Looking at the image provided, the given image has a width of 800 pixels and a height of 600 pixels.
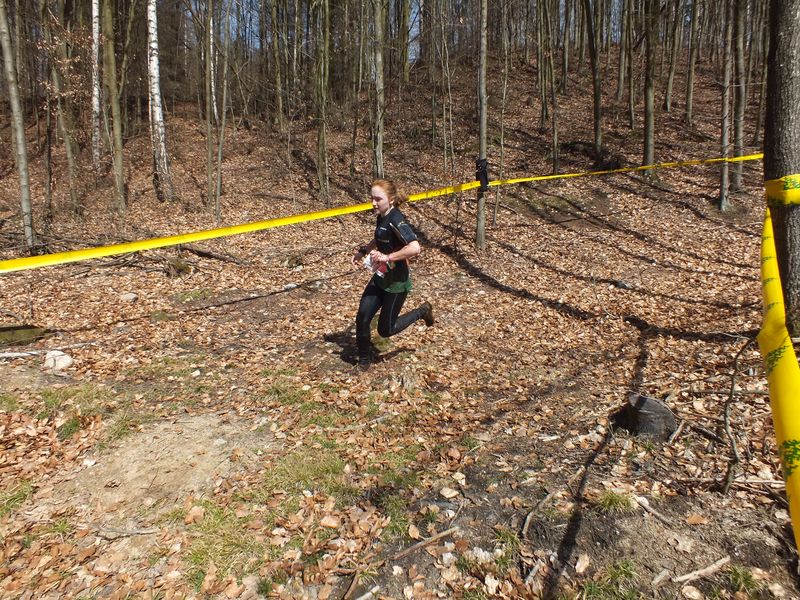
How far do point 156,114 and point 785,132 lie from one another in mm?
15288

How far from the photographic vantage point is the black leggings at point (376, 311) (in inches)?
214

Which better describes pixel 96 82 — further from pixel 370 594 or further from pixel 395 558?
pixel 370 594

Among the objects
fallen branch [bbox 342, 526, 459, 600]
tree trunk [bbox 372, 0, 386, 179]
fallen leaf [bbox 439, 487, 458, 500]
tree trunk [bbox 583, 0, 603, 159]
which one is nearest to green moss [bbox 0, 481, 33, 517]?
fallen branch [bbox 342, 526, 459, 600]

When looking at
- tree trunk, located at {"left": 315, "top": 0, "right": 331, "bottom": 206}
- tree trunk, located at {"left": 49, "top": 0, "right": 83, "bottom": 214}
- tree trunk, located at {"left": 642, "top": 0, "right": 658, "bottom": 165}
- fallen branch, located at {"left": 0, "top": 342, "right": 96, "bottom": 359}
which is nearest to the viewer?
fallen branch, located at {"left": 0, "top": 342, "right": 96, "bottom": 359}

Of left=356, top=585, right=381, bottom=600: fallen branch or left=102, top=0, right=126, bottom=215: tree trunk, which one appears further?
left=102, top=0, right=126, bottom=215: tree trunk

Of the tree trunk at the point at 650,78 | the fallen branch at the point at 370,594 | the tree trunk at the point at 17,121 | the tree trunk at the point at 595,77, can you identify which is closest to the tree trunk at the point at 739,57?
the tree trunk at the point at 650,78

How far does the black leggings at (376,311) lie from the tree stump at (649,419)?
8.38 ft

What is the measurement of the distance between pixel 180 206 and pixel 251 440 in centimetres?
1279

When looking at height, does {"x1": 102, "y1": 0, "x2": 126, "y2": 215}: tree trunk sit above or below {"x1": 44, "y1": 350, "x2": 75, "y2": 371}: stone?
above

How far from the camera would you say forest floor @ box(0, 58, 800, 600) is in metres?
2.90

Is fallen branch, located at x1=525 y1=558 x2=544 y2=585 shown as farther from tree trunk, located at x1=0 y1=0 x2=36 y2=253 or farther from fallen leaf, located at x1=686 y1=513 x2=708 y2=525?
tree trunk, located at x1=0 y1=0 x2=36 y2=253

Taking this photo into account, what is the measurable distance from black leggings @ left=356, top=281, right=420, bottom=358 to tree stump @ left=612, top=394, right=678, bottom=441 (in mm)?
2555

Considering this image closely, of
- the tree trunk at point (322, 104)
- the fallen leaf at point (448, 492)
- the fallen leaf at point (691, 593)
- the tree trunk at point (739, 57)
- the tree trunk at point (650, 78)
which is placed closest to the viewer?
the fallen leaf at point (691, 593)

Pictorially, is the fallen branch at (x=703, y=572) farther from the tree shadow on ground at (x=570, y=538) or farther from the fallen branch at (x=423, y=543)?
the fallen branch at (x=423, y=543)
